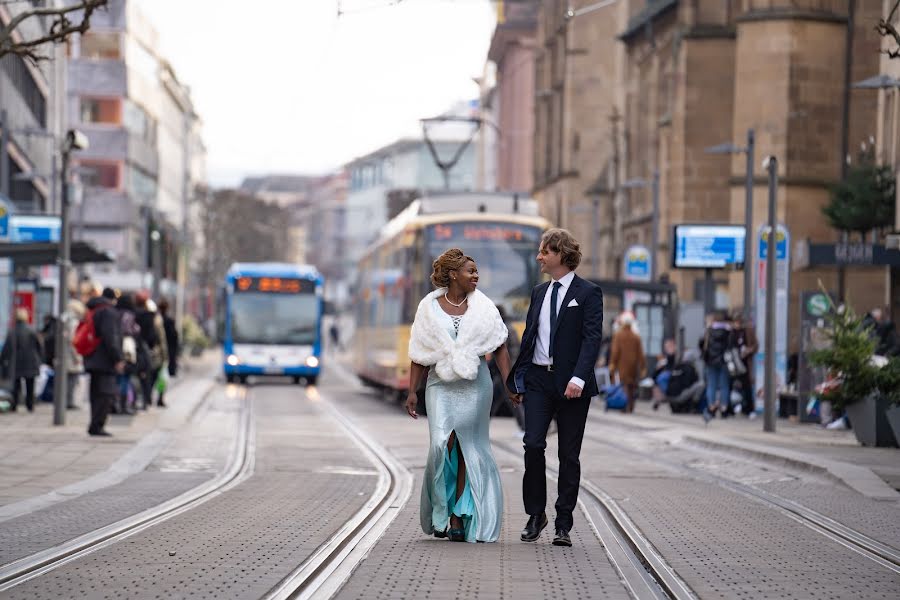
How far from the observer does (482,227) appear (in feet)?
114

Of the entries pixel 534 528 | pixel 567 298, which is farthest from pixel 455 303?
pixel 534 528

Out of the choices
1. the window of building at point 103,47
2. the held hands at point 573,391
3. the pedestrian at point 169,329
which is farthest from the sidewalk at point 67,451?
the window of building at point 103,47

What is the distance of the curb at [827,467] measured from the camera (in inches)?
671

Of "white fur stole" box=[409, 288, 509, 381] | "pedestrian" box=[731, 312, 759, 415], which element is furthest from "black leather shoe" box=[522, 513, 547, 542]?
"pedestrian" box=[731, 312, 759, 415]

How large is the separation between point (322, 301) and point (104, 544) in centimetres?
3950

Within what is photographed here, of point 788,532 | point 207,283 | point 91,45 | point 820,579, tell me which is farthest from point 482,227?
point 207,283

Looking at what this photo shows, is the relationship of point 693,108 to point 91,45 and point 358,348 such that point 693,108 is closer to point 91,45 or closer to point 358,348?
point 358,348

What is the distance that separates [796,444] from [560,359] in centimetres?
1311

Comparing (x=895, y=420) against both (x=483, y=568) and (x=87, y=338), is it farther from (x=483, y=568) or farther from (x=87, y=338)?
(x=483, y=568)

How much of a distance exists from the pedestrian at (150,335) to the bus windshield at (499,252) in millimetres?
5108

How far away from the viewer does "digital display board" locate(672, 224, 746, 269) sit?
128ft

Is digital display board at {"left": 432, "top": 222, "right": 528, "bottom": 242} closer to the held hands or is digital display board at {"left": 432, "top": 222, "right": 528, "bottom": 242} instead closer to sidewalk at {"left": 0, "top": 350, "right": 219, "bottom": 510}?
sidewalk at {"left": 0, "top": 350, "right": 219, "bottom": 510}

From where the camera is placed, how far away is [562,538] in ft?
38.1

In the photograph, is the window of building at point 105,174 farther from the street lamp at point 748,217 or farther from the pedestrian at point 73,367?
the pedestrian at point 73,367
